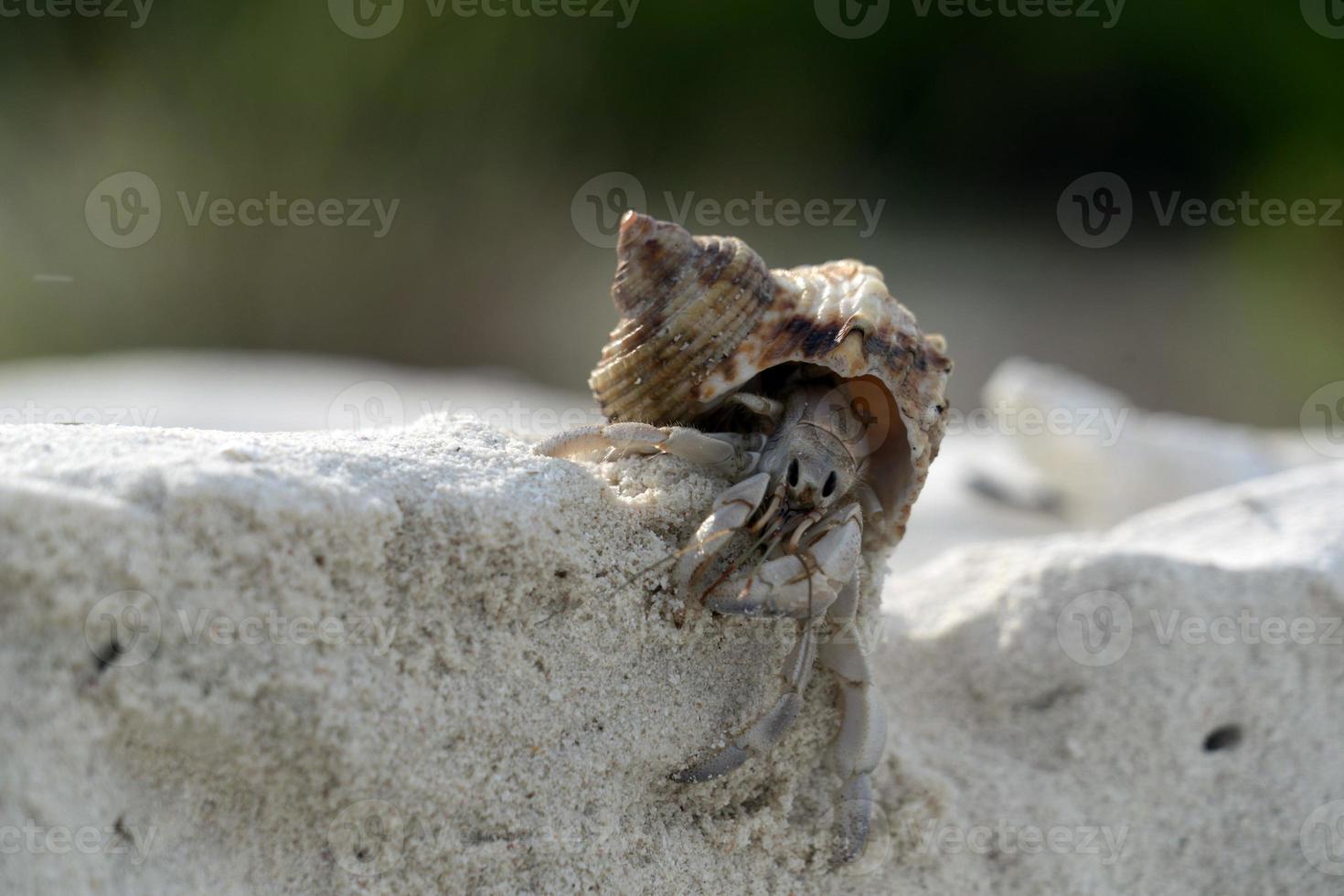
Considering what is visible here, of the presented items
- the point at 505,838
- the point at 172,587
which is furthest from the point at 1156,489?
the point at 172,587

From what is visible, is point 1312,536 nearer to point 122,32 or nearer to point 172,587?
point 172,587
